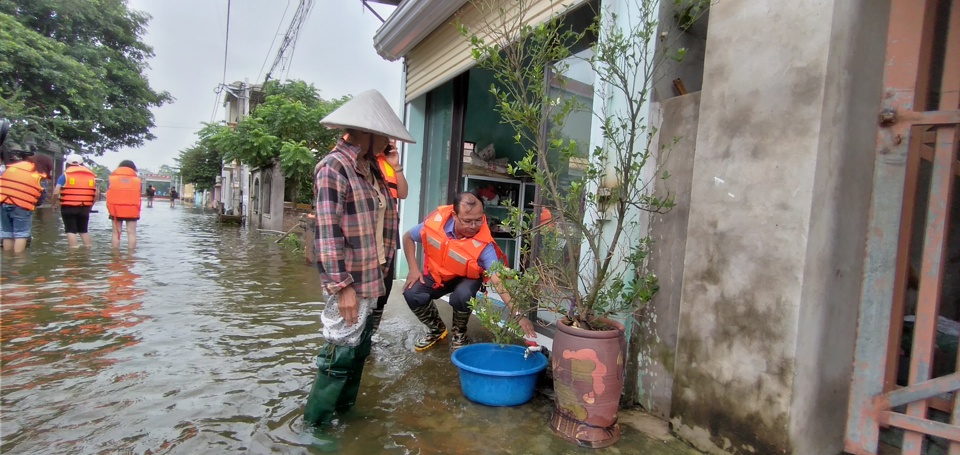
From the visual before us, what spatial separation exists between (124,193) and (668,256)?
28.5 ft

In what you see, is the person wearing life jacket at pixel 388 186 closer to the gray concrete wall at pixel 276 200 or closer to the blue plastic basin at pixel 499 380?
the blue plastic basin at pixel 499 380

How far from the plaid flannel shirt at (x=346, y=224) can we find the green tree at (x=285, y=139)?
440 inches

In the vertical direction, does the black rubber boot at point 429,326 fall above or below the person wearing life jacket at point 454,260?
below

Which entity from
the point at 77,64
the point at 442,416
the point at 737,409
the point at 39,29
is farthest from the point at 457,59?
the point at 39,29

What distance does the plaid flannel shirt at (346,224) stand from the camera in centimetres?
231

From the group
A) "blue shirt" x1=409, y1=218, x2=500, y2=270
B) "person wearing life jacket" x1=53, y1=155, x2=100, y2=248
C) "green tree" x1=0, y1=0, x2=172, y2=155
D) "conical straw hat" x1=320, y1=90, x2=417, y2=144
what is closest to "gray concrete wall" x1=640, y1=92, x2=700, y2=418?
"blue shirt" x1=409, y1=218, x2=500, y2=270

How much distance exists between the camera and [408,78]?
22.1 feet

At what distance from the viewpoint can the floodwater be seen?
2348mm

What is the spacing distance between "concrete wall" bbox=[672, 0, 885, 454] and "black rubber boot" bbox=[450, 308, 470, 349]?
1841 millimetres

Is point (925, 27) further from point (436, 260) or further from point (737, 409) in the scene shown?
point (436, 260)

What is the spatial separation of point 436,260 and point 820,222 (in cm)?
246

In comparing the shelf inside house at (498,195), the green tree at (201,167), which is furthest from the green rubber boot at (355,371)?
the green tree at (201,167)

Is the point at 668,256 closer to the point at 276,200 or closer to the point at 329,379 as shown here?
the point at 329,379

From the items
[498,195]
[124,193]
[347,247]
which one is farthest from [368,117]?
[124,193]
